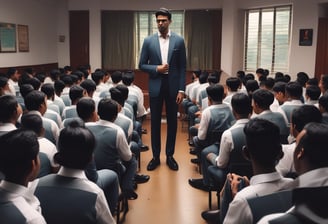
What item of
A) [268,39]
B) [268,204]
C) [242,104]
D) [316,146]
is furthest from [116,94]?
[268,39]

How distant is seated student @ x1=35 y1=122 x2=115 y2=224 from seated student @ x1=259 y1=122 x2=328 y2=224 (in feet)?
2.50

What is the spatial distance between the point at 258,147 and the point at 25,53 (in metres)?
7.17

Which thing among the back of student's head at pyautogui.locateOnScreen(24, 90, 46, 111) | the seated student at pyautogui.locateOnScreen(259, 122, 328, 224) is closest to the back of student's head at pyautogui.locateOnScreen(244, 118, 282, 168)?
the seated student at pyautogui.locateOnScreen(259, 122, 328, 224)

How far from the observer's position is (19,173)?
1460mm

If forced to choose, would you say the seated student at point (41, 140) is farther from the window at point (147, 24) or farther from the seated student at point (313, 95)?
the window at point (147, 24)

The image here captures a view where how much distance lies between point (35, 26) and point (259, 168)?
7.73 meters

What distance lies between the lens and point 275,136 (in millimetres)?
1714

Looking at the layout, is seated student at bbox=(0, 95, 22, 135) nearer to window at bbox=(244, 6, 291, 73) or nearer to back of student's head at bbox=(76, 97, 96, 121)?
back of student's head at bbox=(76, 97, 96, 121)

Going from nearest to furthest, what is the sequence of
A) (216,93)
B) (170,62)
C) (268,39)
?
1. (216,93)
2. (170,62)
3. (268,39)

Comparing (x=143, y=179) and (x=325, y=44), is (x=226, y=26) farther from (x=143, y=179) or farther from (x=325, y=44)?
(x=143, y=179)

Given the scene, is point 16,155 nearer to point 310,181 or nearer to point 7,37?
point 310,181

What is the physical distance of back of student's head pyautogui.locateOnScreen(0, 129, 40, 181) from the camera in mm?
1452

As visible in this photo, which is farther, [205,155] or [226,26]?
[226,26]

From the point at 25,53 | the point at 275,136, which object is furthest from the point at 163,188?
the point at 25,53
